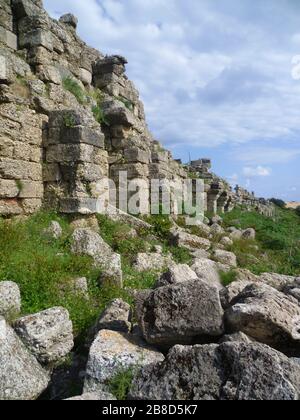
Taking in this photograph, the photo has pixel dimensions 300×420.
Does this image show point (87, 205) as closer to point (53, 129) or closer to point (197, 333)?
point (53, 129)

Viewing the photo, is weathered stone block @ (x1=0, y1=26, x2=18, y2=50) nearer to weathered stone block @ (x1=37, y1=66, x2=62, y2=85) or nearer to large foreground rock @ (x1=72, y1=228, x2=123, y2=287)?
weathered stone block @ (x1=37, y1=66, x2=62, y2=85)

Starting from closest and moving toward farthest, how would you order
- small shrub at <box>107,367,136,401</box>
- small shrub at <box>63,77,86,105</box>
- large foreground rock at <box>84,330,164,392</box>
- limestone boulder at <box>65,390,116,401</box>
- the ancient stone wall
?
limestone boulder at <box>65,390,116,401</box> → small shrub at <box>107,367,136,401</box> → large foreground rock at <box>84,330,164,392</box> → the ancient stone wall → small shrub at <box>63,77,86,105</box>

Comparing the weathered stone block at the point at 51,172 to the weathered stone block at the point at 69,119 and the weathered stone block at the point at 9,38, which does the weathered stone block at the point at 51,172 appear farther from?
the weathered stone block at the point at 9,38

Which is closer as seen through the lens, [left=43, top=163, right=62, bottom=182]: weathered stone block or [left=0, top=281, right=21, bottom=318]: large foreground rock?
[left=0, top=281, right=21, bottom=318]: large foreground rock

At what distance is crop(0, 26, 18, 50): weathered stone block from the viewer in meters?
9.42

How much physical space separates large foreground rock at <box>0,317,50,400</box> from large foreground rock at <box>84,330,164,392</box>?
51 cm

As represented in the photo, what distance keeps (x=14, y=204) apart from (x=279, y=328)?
5.76 m

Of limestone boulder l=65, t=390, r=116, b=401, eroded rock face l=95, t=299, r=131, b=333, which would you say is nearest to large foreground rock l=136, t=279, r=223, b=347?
eroded rock face l=95, t=299, r=131, b=333

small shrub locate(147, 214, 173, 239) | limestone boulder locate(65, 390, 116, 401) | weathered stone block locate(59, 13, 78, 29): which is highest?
weathered stone block locate(59, 13, 78, 29)

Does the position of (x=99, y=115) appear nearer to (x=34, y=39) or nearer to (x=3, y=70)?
(x=34, y=39)

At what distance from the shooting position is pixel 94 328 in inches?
182

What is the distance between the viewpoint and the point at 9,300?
4.74 m

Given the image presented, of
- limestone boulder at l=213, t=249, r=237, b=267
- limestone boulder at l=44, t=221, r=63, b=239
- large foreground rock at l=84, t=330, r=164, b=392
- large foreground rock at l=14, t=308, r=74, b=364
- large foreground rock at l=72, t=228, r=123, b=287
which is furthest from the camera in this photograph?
limestone boulder at l=213, t=249, r=237, b=267

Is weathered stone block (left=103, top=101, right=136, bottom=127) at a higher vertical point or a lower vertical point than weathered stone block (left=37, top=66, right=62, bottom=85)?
lower
